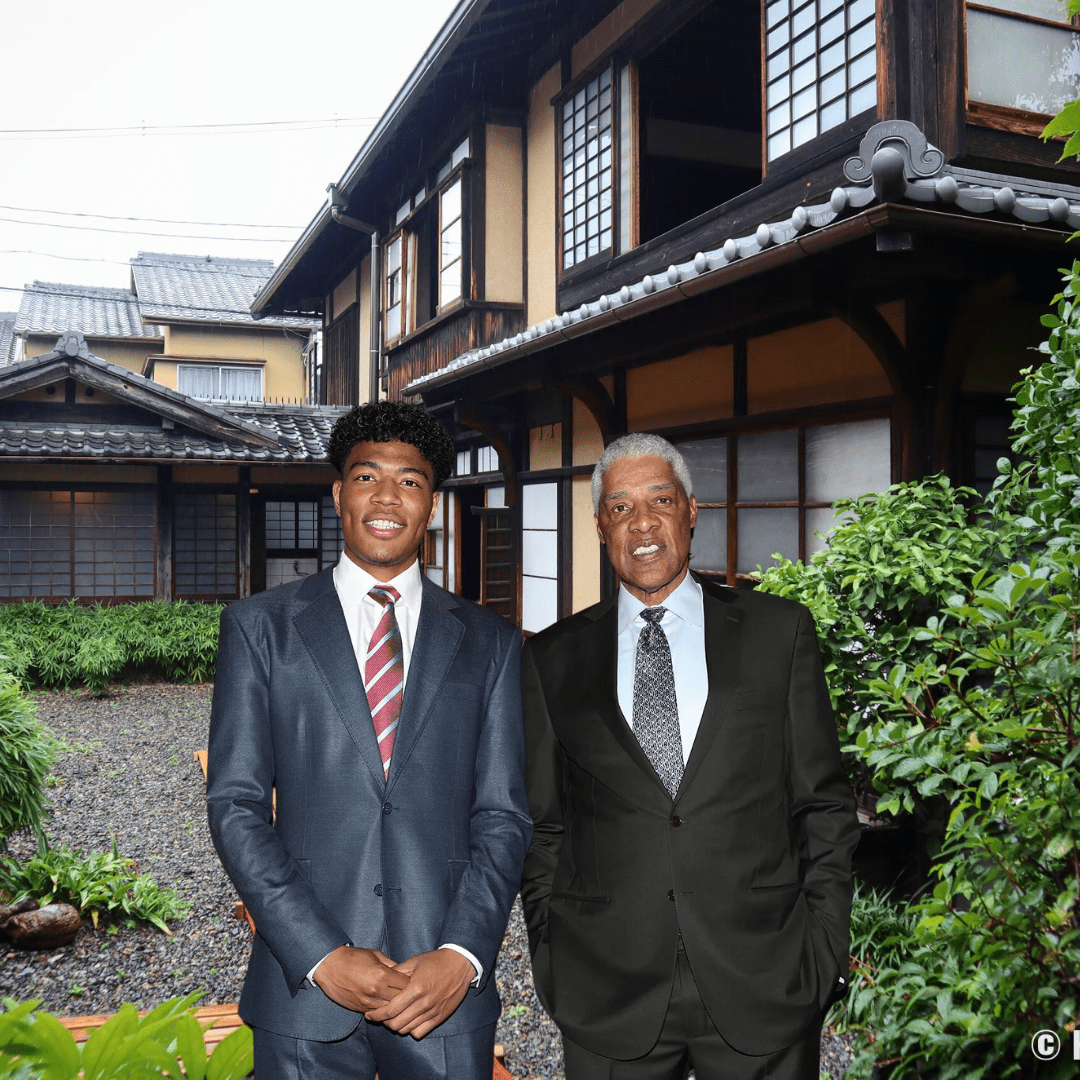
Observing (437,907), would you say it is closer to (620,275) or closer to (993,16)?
(993,16)

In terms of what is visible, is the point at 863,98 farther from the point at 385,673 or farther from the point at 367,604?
the point at 385,673

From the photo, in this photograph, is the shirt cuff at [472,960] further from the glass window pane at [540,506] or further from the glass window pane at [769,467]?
the glass window pane at [540,506]

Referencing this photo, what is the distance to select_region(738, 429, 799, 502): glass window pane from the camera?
5.92m

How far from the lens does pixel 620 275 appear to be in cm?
802

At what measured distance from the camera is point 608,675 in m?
2.20

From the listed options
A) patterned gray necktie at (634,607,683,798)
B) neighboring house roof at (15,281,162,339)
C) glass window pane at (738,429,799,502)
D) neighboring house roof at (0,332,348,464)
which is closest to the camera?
patterned gray necktie at (634,607,683,798)

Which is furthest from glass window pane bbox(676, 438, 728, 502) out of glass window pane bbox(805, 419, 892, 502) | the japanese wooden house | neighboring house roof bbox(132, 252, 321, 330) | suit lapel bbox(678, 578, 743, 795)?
neighboring house roof bbox(132, 252, 321, 330)

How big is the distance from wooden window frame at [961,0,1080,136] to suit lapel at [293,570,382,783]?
466 centimetres

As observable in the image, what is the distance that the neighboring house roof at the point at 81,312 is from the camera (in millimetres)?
30328

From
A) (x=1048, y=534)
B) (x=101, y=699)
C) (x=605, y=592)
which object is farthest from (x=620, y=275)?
(x=101, y=699)

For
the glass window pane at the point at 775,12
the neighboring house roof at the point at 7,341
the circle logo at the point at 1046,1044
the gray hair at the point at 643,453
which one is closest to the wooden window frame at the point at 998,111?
the glass window pane at the point at 775,12

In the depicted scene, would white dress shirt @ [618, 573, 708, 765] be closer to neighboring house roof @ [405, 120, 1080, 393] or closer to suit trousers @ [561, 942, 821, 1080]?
suit trousers @ [561, 942, 821, 1080]

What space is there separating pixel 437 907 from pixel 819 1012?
0.86m

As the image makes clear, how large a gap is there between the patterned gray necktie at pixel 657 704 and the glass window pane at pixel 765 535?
372 centimetres
